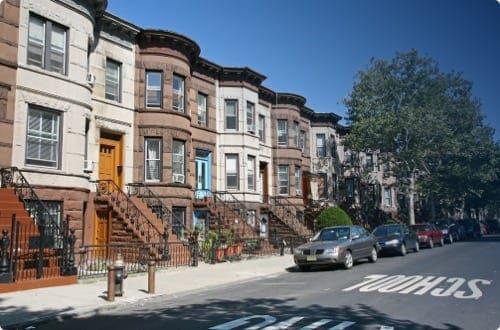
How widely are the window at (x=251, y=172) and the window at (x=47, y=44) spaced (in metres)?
13.7

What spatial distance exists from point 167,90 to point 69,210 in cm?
777

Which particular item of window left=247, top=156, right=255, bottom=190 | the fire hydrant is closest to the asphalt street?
the fire hydrant

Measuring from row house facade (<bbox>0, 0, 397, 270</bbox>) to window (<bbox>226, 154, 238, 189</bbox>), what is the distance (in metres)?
0.06

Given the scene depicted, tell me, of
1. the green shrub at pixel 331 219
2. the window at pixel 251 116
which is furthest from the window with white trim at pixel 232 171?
the green shrub at pixel 331 219

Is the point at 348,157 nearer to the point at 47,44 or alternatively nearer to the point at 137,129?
the point at 137,129

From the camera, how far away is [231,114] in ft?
90.2

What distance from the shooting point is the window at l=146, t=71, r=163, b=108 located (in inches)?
854

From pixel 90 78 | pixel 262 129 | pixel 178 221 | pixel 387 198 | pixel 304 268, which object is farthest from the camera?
pixel 387 198

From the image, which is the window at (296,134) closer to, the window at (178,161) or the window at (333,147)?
the window at (333,147)

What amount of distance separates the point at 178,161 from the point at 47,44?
8.03 metres

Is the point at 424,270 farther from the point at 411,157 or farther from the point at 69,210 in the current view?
the point at 411,157

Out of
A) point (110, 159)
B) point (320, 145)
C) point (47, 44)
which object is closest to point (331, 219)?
point (320, 145)

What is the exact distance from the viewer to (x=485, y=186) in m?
51.7

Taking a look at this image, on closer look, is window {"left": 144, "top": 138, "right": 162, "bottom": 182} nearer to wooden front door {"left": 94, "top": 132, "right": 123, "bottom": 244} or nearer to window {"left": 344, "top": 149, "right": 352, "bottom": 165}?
wooden front door {"left": 94, "top": 132, "right": 123, "bottom": 244}
